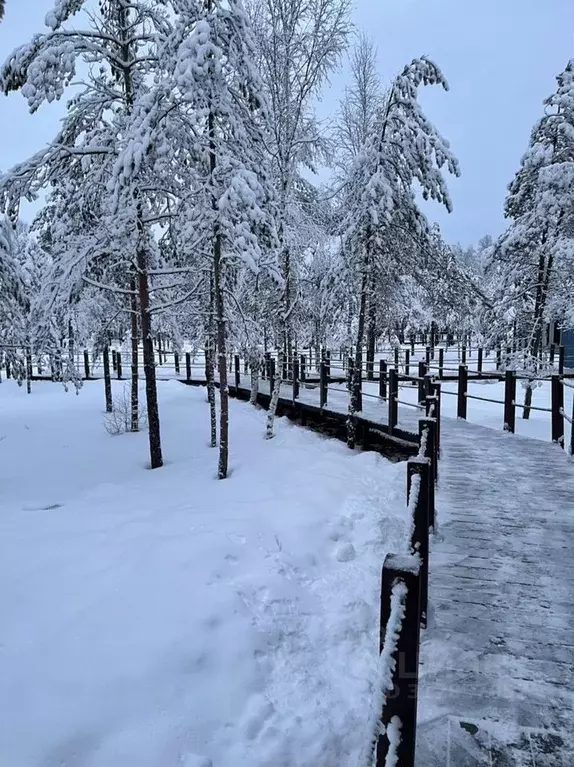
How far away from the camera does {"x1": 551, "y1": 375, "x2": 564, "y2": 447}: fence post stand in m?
7.44

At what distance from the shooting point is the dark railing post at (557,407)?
293 inches

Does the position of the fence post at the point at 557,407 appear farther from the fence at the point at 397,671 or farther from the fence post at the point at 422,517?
the fence at the point at 397,671

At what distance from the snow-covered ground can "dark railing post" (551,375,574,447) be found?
9.83 feet

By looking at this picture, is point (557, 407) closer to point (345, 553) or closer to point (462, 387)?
point (462, 387)

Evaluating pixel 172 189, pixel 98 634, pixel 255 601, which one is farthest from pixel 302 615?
pixel 172 189

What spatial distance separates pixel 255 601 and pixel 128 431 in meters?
10.4

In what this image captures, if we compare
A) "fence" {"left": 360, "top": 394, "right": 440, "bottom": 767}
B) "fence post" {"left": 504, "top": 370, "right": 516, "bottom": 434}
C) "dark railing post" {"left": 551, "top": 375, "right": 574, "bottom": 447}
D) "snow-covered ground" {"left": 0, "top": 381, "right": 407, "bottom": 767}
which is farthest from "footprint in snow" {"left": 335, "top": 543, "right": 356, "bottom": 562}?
"fence post" {"left": 504, "top": 370, "right": 516, "bottom": 434}

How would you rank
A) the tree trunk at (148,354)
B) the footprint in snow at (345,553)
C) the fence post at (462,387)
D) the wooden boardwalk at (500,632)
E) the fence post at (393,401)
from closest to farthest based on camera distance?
the wooden boardwalk at (500,632), the footprint in snow at (345,553), the fence post at (393,401), the tree trunk at (148,354), the fence post at (462,387)

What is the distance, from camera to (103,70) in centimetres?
946

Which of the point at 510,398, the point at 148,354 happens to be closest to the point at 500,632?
the point at 510,398

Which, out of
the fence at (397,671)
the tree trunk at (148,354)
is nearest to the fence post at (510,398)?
the tree trunk at (148,354)

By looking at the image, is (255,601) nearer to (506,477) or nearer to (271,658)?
(271,658)

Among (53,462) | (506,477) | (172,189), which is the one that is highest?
(172,189)

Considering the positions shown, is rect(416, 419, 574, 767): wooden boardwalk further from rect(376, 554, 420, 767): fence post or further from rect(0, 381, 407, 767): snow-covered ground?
rect(376, 554, 420, 767): fence post
